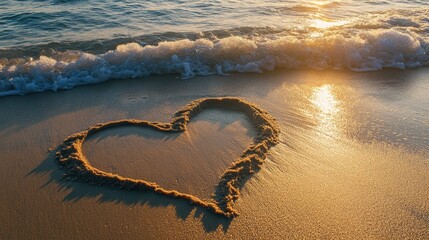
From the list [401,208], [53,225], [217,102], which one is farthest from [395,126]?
[53,225]

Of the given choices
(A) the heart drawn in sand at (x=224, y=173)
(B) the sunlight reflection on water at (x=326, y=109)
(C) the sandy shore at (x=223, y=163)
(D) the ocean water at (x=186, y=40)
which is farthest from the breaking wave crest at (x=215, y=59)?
(A) the heart drawn in sand at (x=224, y=173)

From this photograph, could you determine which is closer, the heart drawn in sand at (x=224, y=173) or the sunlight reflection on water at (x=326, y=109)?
the heart drawn in sand at (x=224, y=173)

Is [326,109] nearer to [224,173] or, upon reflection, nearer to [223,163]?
[223,163]

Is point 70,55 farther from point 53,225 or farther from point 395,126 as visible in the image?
point 395,126

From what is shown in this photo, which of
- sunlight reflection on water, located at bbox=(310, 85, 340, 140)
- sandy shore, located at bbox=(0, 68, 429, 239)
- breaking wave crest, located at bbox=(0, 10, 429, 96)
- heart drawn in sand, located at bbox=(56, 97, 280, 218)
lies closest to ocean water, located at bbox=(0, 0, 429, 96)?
breaking wave crest, located at bbox=(0, 10, 429, 96)

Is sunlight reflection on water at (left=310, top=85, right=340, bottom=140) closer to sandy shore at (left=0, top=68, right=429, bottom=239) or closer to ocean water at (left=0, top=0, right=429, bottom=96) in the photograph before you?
sandy shore at (left=0, top=68, right=429, bottom=239)

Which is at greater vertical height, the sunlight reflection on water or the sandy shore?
the sunlight reflection on water

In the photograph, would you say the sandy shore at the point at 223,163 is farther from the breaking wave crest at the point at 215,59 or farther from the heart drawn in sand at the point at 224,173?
the breaking wave crest at the point at 215,59
